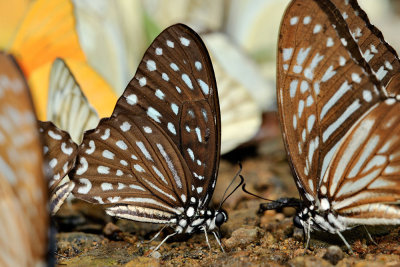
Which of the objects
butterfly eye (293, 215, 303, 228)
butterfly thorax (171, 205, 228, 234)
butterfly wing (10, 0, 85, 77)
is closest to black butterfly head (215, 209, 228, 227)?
butterfly thorax (171, 205, 228, 234)

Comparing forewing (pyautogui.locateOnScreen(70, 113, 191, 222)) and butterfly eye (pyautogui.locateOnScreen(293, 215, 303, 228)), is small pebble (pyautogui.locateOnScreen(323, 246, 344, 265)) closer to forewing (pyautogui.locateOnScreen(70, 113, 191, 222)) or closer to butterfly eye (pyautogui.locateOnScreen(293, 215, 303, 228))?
butterfly eye (pyautogui.locateOnScreen(293, 215, 303, 228))

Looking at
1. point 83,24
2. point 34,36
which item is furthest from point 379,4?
point 34,36

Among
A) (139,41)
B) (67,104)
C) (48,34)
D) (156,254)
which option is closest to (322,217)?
(156,254)

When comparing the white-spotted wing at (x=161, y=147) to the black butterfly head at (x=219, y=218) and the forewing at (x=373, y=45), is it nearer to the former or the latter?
the black butterfly head at (x=219, y=218)

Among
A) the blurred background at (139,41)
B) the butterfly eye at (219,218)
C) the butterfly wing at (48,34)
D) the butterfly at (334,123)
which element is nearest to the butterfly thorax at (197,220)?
the butterfly eye at (219,218)

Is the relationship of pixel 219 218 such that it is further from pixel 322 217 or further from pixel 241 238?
pixel 322 217

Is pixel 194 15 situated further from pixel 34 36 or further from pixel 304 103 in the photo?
pixel 304 103

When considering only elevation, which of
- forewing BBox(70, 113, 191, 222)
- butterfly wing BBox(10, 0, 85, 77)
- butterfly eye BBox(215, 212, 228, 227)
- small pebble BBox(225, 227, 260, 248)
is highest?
butterfly wing BBox(10, 0, 85, 77)
